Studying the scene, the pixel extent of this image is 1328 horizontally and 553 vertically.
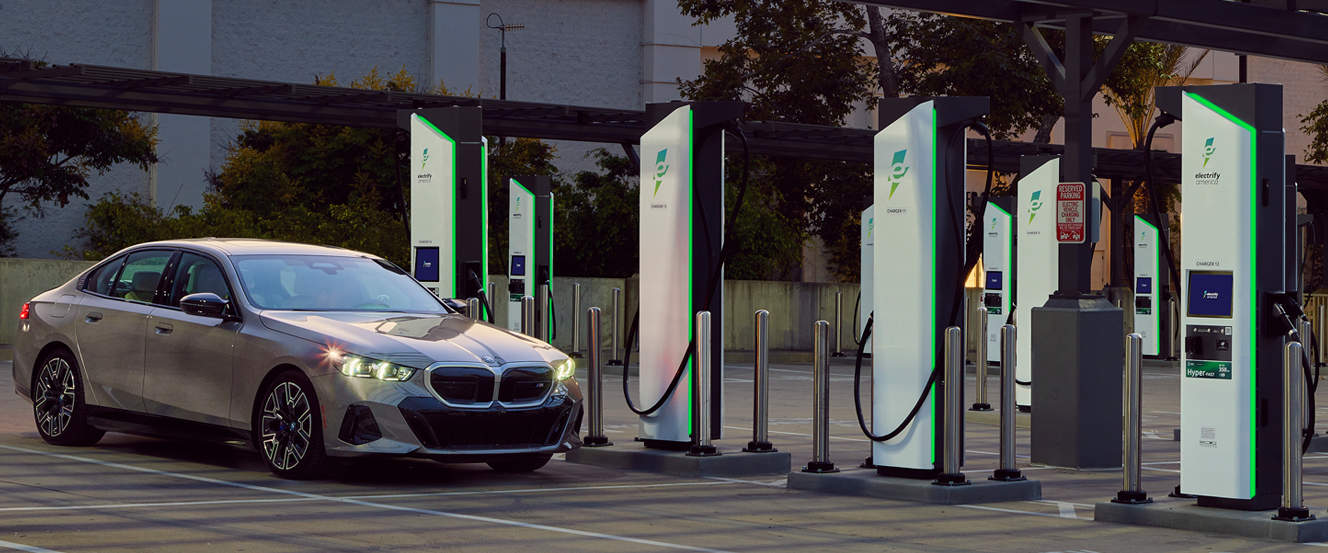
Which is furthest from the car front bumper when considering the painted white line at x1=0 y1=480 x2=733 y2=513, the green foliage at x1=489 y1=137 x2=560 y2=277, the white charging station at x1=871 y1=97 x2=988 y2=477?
the green foliage at x1=489 y1=137 x2=560 y2=277

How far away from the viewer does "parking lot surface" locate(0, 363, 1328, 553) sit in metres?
7.95

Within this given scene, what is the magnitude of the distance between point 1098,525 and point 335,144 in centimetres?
2654

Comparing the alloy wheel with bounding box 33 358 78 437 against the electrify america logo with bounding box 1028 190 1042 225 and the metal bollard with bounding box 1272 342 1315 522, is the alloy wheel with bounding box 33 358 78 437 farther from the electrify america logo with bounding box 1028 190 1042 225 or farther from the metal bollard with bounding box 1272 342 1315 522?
the electrify america logo with bounding box 1028 190 1042 225

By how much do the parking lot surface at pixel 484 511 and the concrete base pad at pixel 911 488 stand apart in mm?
102

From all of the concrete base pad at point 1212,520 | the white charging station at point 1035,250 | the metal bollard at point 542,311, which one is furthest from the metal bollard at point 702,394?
the metal bollard at point 542,311

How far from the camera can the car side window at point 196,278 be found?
10.9 m

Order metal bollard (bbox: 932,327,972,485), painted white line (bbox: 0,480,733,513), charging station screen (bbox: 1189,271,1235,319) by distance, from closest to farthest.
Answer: painted white line (bbox: 0,480,733,513) → charging station screen (bbox: 1189,271,1235,319) → metal bollard (bbox: 932,327,972,485)

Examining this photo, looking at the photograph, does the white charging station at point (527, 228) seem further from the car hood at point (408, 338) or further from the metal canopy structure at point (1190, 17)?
the car hood at point (408, 338)

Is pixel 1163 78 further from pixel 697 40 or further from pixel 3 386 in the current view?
pixel 3 386

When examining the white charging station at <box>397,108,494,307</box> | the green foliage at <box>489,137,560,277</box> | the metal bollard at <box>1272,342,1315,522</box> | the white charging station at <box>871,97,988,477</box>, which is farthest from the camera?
the green foliage at <box>489,137,560,277</box>

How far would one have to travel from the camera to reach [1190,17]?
13641 mm

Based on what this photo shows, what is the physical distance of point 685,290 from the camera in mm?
11508

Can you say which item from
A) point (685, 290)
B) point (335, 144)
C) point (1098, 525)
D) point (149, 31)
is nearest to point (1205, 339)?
point (1098, 525)

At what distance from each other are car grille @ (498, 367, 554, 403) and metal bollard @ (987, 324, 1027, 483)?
284cm
